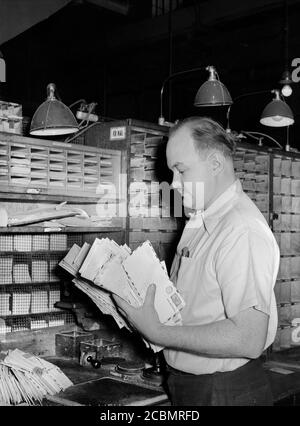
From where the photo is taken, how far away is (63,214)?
3.55 meters

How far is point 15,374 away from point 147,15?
6.03m

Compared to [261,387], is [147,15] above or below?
above

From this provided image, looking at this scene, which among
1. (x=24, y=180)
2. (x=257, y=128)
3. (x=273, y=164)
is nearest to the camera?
(x=24, y=180)

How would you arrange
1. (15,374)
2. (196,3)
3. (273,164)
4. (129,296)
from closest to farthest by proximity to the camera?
(129,296) < (15,374) < (273,164) < (196,3)

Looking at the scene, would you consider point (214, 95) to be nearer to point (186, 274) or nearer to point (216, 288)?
point (186, 274)

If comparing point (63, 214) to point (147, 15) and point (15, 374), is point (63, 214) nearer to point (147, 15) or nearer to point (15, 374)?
point (15, 374)

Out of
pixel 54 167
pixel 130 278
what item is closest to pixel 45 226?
pixel 54 167

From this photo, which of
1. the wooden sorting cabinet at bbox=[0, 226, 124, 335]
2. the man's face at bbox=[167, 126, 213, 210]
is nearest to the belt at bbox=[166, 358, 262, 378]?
the man's face at bbox=[167, 126, 213, 210]

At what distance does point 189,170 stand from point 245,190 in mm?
2912

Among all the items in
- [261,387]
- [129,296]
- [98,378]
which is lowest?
[98,378]

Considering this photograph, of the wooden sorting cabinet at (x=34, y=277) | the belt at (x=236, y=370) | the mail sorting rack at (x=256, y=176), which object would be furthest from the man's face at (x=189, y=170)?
the mail sorting rack at (x=256, y=176)

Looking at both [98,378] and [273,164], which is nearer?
[98,378]

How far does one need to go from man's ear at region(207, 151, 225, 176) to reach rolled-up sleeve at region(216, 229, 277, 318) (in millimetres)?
257

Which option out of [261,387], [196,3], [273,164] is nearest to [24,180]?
[261,387]
